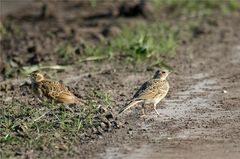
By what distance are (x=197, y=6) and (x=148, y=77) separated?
303 inches

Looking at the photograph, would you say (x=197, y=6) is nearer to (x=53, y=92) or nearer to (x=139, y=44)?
(x=139, y=44)

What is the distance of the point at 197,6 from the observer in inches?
863

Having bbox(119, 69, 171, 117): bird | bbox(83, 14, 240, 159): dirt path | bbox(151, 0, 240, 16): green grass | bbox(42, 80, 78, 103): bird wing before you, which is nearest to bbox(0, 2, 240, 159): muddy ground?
bbox(83, 14, 240, 159): dirt path

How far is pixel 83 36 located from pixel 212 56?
335 cm

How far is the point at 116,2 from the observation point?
77.2ft

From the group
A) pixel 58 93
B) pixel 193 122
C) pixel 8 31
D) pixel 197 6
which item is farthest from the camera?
pixel 197 6

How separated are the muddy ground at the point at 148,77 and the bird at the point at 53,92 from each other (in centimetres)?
67

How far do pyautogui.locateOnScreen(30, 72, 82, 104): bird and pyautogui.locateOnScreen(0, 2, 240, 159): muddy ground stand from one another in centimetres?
67

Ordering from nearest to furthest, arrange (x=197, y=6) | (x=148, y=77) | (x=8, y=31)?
(x=148, y=77) < (x=8, y=31) < (x=197, y=6)

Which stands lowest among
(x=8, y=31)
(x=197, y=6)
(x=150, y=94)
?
(x=8, y=31)

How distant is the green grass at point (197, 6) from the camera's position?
71.0 feet

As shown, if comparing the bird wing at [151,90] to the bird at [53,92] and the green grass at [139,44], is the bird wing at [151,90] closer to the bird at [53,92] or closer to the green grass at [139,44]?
the bird at [53,92]

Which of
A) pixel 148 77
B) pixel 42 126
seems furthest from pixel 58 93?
pixel 148 77

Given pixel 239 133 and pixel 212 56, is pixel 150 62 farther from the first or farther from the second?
pixel 239 133
